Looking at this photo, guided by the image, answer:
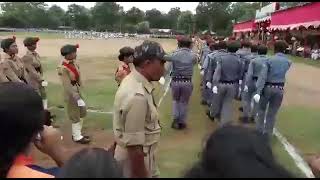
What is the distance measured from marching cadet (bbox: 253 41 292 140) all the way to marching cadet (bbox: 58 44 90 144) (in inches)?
118

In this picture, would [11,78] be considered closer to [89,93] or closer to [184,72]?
[184,72]

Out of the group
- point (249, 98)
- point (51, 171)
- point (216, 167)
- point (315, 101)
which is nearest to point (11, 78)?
point (249, 98)

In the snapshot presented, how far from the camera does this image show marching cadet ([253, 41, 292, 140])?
A: 7.82 metres

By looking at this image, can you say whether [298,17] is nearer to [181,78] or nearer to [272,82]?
[181,78]

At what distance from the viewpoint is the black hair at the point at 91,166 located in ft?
4.64

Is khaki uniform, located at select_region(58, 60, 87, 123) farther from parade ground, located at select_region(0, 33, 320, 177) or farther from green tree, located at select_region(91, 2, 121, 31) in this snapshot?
green tree, located at select_region(91, 2, 121, 31)

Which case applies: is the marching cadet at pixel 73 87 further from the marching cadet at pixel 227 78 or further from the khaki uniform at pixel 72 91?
the marching cadet at pixel 227 78

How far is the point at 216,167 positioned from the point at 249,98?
8625 mm

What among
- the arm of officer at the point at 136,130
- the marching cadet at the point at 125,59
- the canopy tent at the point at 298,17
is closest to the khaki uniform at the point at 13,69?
the marching cadet at the point at 125,59

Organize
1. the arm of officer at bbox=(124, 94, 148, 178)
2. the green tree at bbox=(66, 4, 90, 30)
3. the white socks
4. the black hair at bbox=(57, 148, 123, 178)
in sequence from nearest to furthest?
the black hair at bbox=(57, 148, 123, 178), the arm of officer at bbox=(124, 94, 148, 178), the white socks, the green tree at bbox=(66, 4, 90, 30)

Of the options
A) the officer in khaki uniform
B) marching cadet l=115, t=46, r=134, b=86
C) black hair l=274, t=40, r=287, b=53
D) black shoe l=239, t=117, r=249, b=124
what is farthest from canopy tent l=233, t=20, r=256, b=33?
the officer in khaki uniform

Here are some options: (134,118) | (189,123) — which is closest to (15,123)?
(134,118)

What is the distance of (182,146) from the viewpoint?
25.2 ft

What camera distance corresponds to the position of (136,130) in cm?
327
